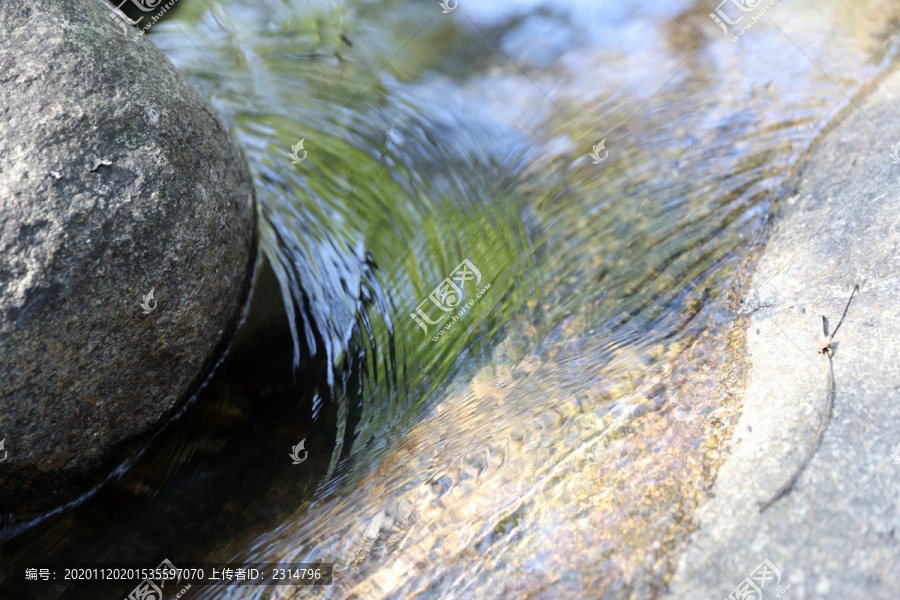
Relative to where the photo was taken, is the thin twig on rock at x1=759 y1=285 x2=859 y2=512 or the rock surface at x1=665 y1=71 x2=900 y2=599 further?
the thin twig on rock at x1=759 y1=285 x2=859 y2=512

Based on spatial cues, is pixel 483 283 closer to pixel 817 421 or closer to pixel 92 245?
pixel 817 421

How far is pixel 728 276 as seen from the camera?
2.83 metres

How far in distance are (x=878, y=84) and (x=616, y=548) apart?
3093mm

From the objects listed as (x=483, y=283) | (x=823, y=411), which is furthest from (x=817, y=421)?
(x=483, y=283)

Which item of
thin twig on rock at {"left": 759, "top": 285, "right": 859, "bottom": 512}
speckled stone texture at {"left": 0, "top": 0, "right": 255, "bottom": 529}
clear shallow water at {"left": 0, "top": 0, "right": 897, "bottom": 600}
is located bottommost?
thin twig on rock at {"left": 759, "top": 285, "right": 859, "bottom": 512}

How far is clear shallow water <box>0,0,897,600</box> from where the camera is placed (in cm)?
222

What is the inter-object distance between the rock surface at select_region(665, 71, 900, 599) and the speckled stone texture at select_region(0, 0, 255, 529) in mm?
2214

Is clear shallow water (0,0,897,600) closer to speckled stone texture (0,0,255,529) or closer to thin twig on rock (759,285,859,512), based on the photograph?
thin twig on rock (759,285,859,512)

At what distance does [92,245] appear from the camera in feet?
7.88

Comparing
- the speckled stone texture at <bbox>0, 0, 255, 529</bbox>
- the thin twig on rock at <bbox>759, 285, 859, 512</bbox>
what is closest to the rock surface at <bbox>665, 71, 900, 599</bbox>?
the thin twig on rock at <bbox>759, 285, 859, 512</bbox>

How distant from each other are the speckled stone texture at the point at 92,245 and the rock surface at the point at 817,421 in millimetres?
2214

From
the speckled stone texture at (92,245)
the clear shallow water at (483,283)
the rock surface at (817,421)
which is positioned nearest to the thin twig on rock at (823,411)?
the rock surface at (817,421)

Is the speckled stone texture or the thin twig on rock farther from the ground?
the speckled stone texture

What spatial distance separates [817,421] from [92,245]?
105 inches
